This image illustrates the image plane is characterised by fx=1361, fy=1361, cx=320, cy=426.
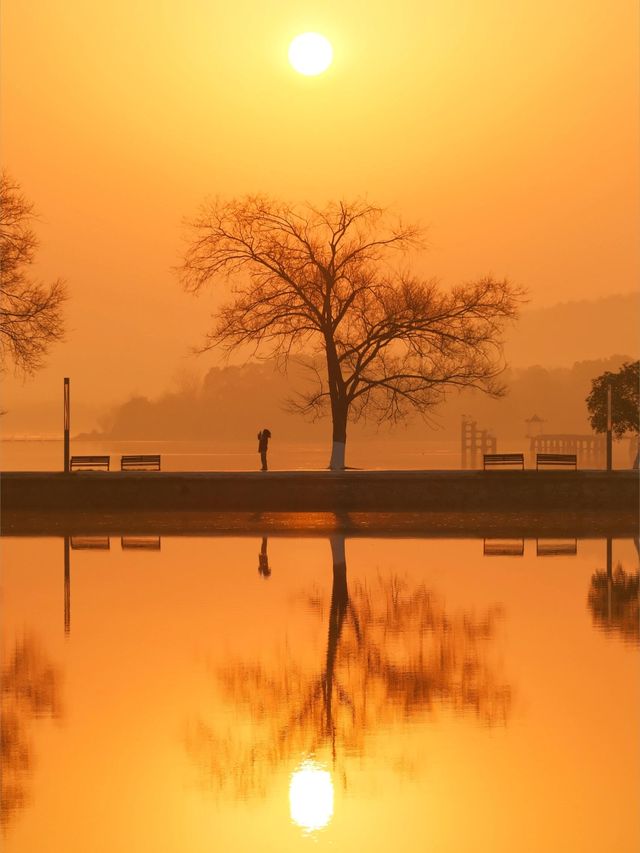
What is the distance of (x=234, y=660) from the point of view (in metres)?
13.5

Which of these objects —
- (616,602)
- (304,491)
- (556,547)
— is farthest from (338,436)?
(616,602)

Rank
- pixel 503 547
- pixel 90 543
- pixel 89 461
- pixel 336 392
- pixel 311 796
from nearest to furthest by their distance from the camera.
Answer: pixel 311 796 < pixel 503 547 < pixel 90 543 < pixel 89 461 < pixel 336 392

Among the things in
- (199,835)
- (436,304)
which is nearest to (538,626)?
(199,835)

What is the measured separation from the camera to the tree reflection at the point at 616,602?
15438mm

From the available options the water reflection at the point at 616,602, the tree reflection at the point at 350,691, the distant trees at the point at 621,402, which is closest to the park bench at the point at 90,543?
the tree reflection at the point at 350,691

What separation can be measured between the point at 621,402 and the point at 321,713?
124 feet

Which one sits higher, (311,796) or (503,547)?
(503,547)

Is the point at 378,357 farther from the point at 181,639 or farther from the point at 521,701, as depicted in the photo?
the point at 521,701

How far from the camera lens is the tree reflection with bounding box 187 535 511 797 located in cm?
1016

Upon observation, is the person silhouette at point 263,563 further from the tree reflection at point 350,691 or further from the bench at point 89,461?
the bench at point 89,461

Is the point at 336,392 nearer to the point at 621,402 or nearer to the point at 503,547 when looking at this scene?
the point at 621,402

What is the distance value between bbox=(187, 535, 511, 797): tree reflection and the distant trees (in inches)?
1252

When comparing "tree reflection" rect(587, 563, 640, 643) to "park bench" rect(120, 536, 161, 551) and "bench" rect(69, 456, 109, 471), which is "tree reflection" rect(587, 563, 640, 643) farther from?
"bench" rect(69, 456, 109, 471)

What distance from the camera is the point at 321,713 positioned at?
11.3 meters
